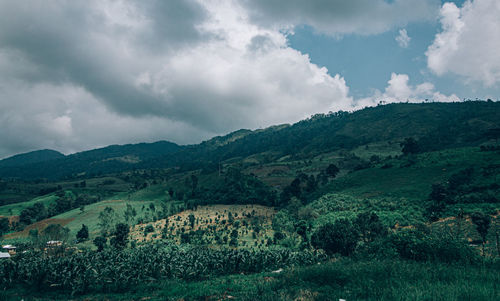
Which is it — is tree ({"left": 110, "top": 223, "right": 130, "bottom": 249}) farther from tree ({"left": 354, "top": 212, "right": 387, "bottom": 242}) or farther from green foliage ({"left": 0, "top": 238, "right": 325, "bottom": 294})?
tree ({"left": 354, "top": 212, "right": 387, "bottom": 242})

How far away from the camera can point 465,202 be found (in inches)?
2352

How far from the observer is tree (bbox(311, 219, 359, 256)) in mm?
41469

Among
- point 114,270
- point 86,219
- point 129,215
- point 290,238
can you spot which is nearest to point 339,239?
point 290,238

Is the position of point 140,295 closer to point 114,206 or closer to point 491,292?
point 491,292

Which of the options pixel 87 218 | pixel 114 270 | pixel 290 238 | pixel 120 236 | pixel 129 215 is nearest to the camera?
pixel 114 270

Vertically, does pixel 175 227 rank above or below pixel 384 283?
below

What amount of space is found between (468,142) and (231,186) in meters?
141

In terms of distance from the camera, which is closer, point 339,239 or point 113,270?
point 113,270

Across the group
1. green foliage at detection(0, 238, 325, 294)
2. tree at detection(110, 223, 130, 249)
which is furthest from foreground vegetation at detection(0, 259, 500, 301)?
tree at detection(110, 223, 130, 249)

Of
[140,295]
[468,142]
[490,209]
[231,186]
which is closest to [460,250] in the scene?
[140,295]

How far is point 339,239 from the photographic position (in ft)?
139

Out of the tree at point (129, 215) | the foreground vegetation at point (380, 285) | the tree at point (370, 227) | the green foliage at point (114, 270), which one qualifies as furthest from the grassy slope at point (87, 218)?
the foreground vegetation at point (380, 285)

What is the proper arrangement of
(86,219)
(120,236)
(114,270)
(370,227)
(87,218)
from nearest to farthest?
(114,270) → (370,227) → (120,236) → (86,219) → (87,218)

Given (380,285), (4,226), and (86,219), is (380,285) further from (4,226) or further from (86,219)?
(4,226)
